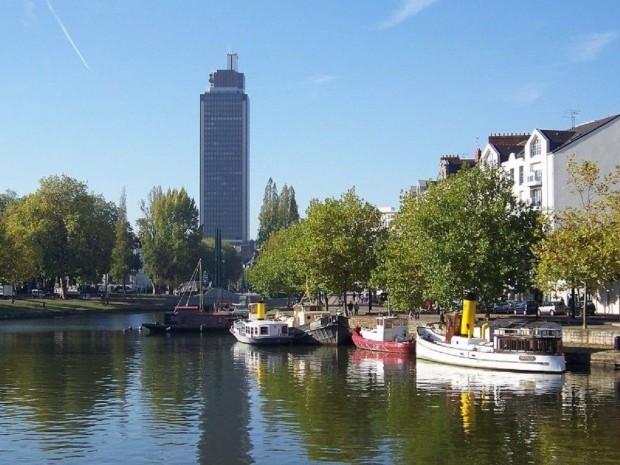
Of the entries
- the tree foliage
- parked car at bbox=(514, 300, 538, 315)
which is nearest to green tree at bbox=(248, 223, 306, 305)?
the tree foliage

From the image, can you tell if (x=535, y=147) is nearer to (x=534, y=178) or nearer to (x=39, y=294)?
(x=534, y=178)

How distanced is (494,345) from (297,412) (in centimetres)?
2377

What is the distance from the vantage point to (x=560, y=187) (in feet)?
372

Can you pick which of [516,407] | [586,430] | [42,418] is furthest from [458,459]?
[42,418]

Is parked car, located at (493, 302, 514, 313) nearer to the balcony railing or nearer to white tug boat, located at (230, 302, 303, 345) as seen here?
the balcony railing

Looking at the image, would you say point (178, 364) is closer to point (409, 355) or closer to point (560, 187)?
point (409, 355)

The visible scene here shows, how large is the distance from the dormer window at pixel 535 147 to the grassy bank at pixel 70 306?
3203 inches

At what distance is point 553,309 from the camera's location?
103938mm

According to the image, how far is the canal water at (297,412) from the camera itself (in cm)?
4122

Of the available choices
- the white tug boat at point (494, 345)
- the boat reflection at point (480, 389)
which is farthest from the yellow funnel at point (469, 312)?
the boat reflection at point (480, 389)

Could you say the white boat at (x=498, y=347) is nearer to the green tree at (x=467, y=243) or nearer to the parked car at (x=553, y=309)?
the green tree at (x=467, y=243)

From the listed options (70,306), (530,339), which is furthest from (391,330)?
(70,306)

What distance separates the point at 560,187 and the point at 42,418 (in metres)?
78.4

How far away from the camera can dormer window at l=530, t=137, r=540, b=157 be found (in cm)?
11888
